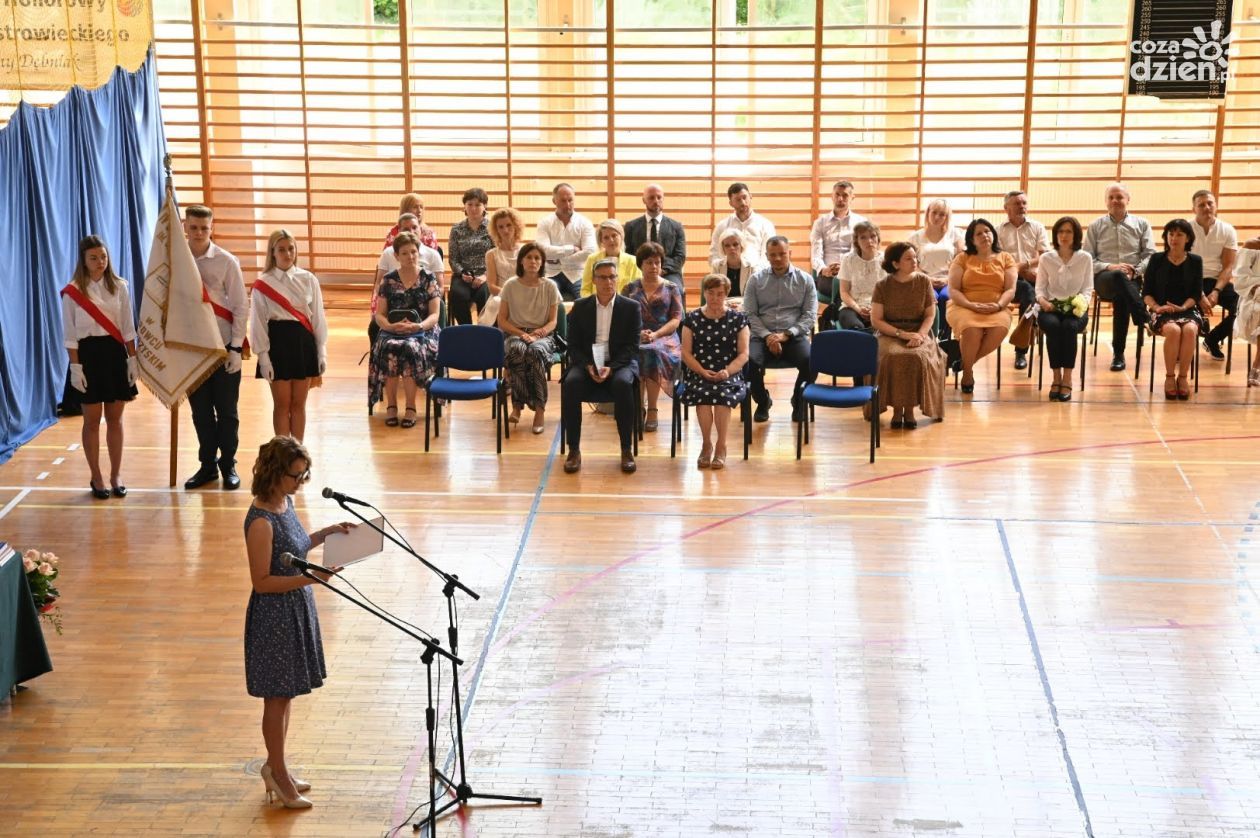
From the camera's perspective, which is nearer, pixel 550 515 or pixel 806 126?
pixel 550 515

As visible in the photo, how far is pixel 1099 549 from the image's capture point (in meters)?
7.56

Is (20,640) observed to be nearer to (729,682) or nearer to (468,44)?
(729,682)

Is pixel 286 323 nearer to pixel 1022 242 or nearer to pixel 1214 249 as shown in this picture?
pixel 1022 242

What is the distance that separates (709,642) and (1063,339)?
5.44 metres

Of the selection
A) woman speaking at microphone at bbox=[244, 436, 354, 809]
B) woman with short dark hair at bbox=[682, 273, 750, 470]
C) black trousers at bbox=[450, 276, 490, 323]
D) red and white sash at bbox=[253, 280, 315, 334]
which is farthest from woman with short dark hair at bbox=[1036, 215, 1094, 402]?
woman speaking at microphone at bbox=[244, 436, 354, 809]

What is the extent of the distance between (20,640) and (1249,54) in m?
12.5

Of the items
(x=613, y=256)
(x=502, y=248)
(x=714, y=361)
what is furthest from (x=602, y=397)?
(x=502, y=248)

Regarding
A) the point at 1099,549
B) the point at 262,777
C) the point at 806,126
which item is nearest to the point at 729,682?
the point at 262,777

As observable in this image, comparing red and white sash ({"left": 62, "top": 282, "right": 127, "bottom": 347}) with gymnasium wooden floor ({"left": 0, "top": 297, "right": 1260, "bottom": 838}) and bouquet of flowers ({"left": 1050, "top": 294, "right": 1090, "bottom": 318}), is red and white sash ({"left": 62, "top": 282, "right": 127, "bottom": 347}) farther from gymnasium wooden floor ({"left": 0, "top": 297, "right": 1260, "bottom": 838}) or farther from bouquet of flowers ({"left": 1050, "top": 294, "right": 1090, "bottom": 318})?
bouquet of flowers ({"left": 1050, "top": 294, "right": 1090, "bottom": 318})

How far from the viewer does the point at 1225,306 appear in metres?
11.6

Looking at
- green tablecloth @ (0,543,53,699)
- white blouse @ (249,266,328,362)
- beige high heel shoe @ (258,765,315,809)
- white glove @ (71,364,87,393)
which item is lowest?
beige high heel shoe @ (258,765,315,809)

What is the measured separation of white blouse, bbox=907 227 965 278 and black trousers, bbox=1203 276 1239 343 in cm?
206

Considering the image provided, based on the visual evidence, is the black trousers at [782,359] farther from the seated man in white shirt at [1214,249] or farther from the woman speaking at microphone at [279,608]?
the woman speaking at microphone at [279,608]

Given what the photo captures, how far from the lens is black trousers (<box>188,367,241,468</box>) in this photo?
8.60 metres
